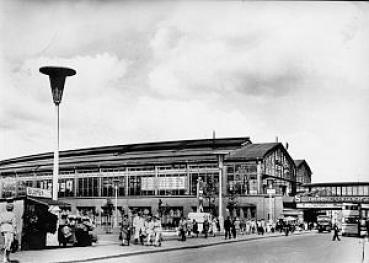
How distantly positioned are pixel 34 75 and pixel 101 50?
2753 millimetres

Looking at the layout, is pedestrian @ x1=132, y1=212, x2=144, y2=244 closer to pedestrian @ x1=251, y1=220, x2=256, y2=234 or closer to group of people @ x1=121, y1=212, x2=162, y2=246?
group of people @ x1=121, y1=212, x2=162, y2=246

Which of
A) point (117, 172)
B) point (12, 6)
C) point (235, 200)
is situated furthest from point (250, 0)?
point (117, 172)

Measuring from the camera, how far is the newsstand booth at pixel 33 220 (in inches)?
717

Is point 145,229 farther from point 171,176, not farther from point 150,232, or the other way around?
point 171,176

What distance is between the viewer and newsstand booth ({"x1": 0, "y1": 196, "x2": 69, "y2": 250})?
1820 cm

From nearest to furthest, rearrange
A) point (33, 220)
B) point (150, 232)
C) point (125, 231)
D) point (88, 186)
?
point (33, 220) → point (125, 231) → point (150, 232) → point (88, 186)

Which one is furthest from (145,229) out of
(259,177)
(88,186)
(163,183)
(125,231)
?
(88,186)

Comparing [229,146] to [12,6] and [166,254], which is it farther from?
[12,6]

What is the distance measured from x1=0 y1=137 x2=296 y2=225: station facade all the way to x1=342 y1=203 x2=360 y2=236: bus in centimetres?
1522

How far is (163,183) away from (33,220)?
41514 mm

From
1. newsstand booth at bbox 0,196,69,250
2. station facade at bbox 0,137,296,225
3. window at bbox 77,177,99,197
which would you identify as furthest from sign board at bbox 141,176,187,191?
newsstand booth at bbox 0,196,69,250

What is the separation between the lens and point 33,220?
18594 mm

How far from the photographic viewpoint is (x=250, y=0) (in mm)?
13586

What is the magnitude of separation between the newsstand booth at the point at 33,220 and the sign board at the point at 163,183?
131 ft
